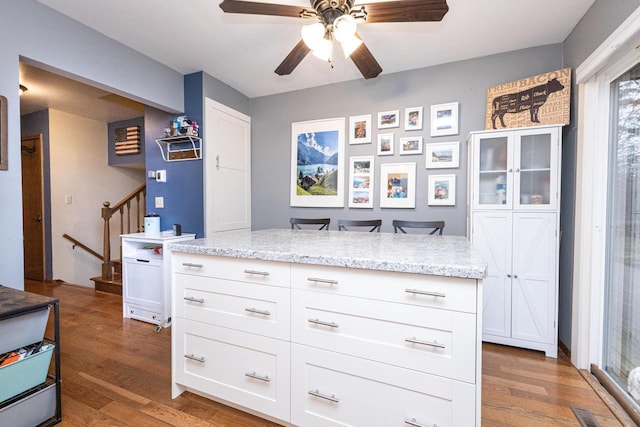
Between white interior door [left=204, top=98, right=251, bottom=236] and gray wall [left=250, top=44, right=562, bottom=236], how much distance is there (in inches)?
5.4

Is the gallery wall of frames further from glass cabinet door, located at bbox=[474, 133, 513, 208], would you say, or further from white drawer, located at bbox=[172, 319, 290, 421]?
white drawer, located at bbox=[172, 319, 290, 421]

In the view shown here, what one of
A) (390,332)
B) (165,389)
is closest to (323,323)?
(390,332)

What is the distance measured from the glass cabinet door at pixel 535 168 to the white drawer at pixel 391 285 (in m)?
1.73

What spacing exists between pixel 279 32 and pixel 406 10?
1216 mm

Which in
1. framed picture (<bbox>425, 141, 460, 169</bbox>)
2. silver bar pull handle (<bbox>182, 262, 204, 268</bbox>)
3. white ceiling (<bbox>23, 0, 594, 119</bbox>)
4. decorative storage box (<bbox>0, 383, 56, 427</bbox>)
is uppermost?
white ceiling (<bbox>23, 0, 594, 119</bbox>)

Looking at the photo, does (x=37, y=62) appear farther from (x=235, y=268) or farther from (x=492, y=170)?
(x=492, y=170)

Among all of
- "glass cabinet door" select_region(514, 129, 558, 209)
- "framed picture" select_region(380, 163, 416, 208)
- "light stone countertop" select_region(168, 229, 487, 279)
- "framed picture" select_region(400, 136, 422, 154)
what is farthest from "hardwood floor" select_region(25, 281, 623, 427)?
"framed picture" select_region(400, 136, 422, 154)

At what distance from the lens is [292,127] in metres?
3.56

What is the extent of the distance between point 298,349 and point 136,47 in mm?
2985

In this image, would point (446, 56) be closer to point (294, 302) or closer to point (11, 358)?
point (294, 302)

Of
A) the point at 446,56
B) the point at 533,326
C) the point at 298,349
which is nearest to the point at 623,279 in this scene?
the point at 533,326

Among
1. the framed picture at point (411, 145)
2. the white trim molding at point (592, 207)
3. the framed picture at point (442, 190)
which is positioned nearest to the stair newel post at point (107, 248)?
the framed picture at point (411, 145)

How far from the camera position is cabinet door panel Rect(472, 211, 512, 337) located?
234 centimetres

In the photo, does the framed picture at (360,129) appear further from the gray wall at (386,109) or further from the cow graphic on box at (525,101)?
the cow graphic on box at (525,101)
